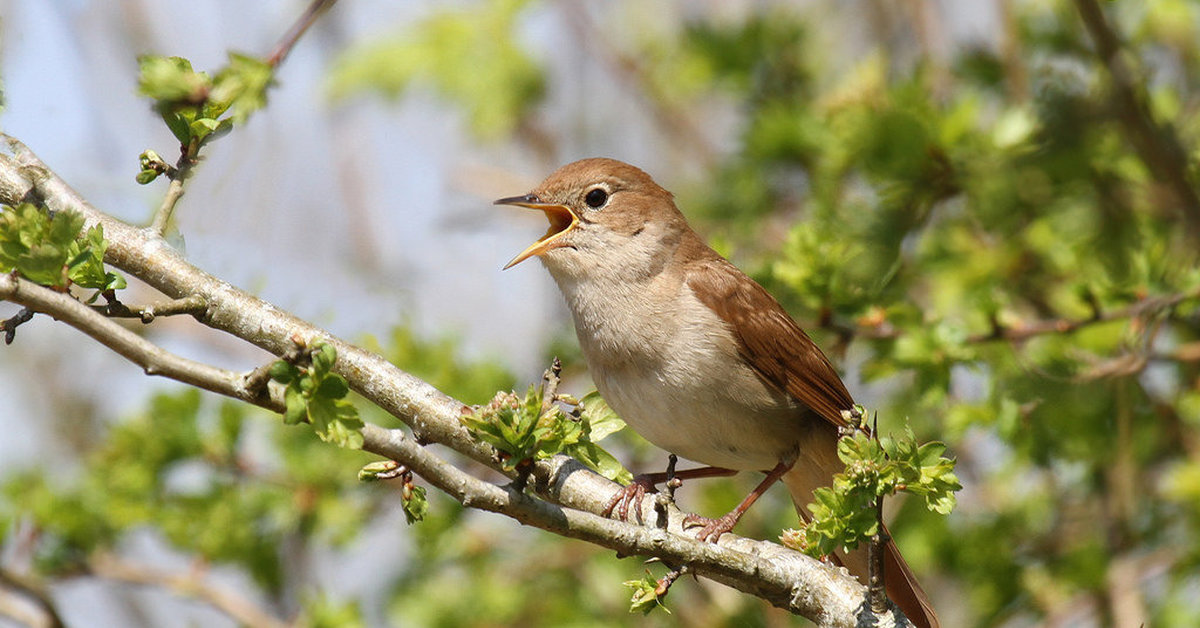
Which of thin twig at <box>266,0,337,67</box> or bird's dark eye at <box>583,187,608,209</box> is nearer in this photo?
thin twig at <box>266,0,337,67</box>

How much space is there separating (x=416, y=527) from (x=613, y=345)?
63.4 inches

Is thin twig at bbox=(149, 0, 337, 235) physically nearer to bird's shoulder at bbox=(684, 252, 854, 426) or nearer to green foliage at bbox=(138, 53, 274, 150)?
green foliage at bbox=(138, 53, 274, 150)

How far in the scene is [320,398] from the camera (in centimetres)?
212

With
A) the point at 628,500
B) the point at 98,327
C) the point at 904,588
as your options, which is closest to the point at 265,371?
the point at 98,327

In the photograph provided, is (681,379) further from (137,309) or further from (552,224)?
(137,309)

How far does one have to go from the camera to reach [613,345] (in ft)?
11.0

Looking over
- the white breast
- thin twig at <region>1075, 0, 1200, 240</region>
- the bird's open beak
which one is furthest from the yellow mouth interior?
thin twig at <region>1075, 0, 1200, 240</region>

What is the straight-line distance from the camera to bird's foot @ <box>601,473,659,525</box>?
8.74ft

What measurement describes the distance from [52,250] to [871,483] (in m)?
1.57

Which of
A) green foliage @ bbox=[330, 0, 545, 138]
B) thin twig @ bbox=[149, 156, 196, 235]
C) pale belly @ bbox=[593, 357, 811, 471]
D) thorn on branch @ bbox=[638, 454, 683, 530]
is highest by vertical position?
green foliage @ bbox=[330, 0, 545, 138]

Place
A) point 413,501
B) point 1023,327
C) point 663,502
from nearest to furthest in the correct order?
point 413,501, point 663,502, point 1023,327

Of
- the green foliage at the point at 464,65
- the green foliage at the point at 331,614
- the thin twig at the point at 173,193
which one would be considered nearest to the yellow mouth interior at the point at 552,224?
the thin twig at the point at 173,193

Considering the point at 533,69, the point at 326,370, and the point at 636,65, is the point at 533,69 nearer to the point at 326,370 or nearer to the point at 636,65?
the point at 636,65

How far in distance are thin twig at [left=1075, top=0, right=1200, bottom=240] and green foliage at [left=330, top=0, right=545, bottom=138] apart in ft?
11.6
